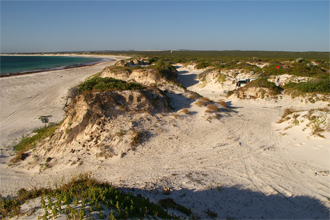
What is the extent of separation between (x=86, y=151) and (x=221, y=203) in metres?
5.80

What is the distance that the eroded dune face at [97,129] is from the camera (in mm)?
7789

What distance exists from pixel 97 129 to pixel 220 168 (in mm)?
5708

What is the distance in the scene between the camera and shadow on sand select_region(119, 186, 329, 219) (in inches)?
171

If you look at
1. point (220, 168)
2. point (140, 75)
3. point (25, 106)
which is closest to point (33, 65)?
point (25, 106)

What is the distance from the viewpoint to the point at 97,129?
8.50 m

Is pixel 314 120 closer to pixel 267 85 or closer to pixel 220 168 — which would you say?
pixel 220 168

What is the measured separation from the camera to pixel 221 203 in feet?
15.5

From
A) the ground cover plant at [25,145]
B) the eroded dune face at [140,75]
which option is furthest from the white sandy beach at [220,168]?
the eroded dune face at [140,75]

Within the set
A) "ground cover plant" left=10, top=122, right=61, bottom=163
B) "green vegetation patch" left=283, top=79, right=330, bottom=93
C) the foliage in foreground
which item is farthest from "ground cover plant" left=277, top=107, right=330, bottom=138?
"ground cover plant" left=10, top=122, right=61, bottom=163

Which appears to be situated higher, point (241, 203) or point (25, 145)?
point (25, 145)

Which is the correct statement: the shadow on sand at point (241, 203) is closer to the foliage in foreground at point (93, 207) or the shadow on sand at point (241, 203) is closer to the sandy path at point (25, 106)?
the foliage in foreground at point (93, 207)

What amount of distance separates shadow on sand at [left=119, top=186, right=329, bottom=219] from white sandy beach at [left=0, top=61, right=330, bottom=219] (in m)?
0.02

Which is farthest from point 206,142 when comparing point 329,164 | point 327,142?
point 327,142

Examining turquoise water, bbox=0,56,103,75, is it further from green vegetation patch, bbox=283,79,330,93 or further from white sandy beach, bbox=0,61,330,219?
green vegetation patch, bbox=283,79,330,93
